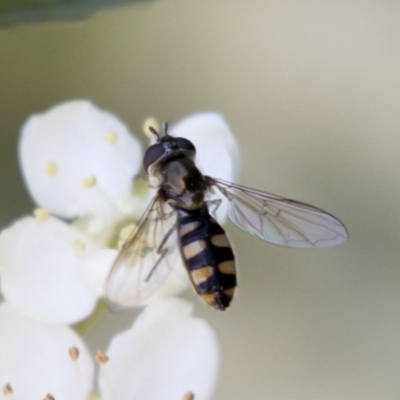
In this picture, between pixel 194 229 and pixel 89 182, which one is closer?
pixel 194 229

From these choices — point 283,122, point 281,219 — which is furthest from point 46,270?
point 283,122

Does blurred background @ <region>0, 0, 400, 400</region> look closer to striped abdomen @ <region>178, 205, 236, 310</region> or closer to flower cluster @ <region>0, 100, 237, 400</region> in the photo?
flower cluster @ <region>0, 100, 237, 400</region>

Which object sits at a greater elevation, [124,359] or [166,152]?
[166,152]

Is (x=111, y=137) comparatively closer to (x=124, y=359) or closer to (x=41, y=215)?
(x=41, y=215)

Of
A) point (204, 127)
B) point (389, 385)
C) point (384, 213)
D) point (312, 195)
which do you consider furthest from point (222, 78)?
point (204, 127)

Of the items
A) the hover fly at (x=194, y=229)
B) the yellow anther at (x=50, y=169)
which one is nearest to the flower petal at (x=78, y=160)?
the yellow anther at (x=50, y=169)

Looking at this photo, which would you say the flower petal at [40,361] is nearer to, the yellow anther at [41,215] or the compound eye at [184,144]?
the yellow anther at [41,215]
